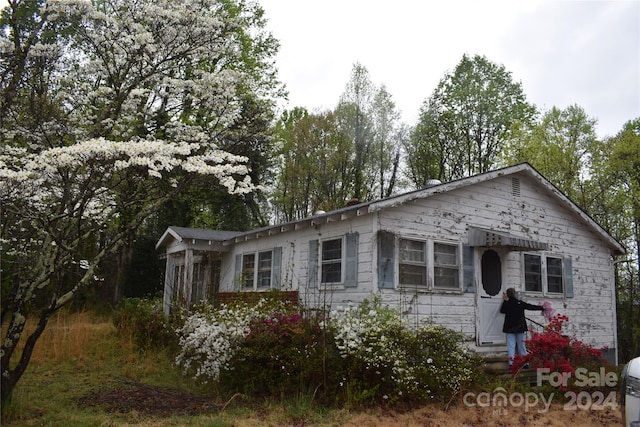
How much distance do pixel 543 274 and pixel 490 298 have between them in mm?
2224

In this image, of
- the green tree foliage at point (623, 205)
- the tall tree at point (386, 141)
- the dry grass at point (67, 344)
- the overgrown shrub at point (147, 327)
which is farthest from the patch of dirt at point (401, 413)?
the tall tree at point (386, 141)

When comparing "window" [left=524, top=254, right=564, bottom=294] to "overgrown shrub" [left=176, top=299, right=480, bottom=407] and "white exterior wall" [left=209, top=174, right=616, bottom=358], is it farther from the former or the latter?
"overgrown shrub" [left=176, top=299, right=480, bottom=407]

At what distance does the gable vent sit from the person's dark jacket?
3304 millimetres

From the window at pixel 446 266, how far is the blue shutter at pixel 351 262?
5.93 feet

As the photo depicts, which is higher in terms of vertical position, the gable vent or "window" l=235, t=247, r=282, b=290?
the gable vent

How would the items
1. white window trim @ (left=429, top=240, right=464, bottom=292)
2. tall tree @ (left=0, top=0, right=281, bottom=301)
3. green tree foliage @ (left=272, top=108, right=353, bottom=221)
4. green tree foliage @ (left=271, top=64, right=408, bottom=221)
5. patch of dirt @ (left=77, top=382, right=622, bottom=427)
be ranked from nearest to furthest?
1. patch of dirt @ (left=77, top=382, right=622, bottom=427)
2. tall tree @ (left=0, top=0, right=281, bottom=301)
3. white window trim @ (left=429, top=240, right=464, bottom=292)
4. green tree foliage @ (left=272, top=108, right=353, bottom=221)
5. green tree foliage @ (left=271, top=64, right=408, bottom=221)

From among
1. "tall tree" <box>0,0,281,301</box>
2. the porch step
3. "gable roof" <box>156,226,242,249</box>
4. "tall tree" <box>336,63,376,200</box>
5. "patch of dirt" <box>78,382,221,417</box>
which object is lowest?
"patch of dirt" <box>78,382,221,417</box>

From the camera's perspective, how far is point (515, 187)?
1282 cm

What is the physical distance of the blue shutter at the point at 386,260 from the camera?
389 inches

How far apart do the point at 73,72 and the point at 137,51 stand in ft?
5.49

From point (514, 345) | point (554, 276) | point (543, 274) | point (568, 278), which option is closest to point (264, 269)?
Answer: point (514, 345)

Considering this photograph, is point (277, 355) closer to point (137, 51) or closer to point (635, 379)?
point (635, 379)

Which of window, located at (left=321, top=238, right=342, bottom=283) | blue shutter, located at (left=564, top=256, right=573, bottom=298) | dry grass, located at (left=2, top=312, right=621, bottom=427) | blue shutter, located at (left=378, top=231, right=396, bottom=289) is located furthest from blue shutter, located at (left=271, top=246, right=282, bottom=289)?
blue shutter, located at (left=564, top=256, right=573, bottom=298)

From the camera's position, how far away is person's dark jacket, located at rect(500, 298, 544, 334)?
10305 millimetres
